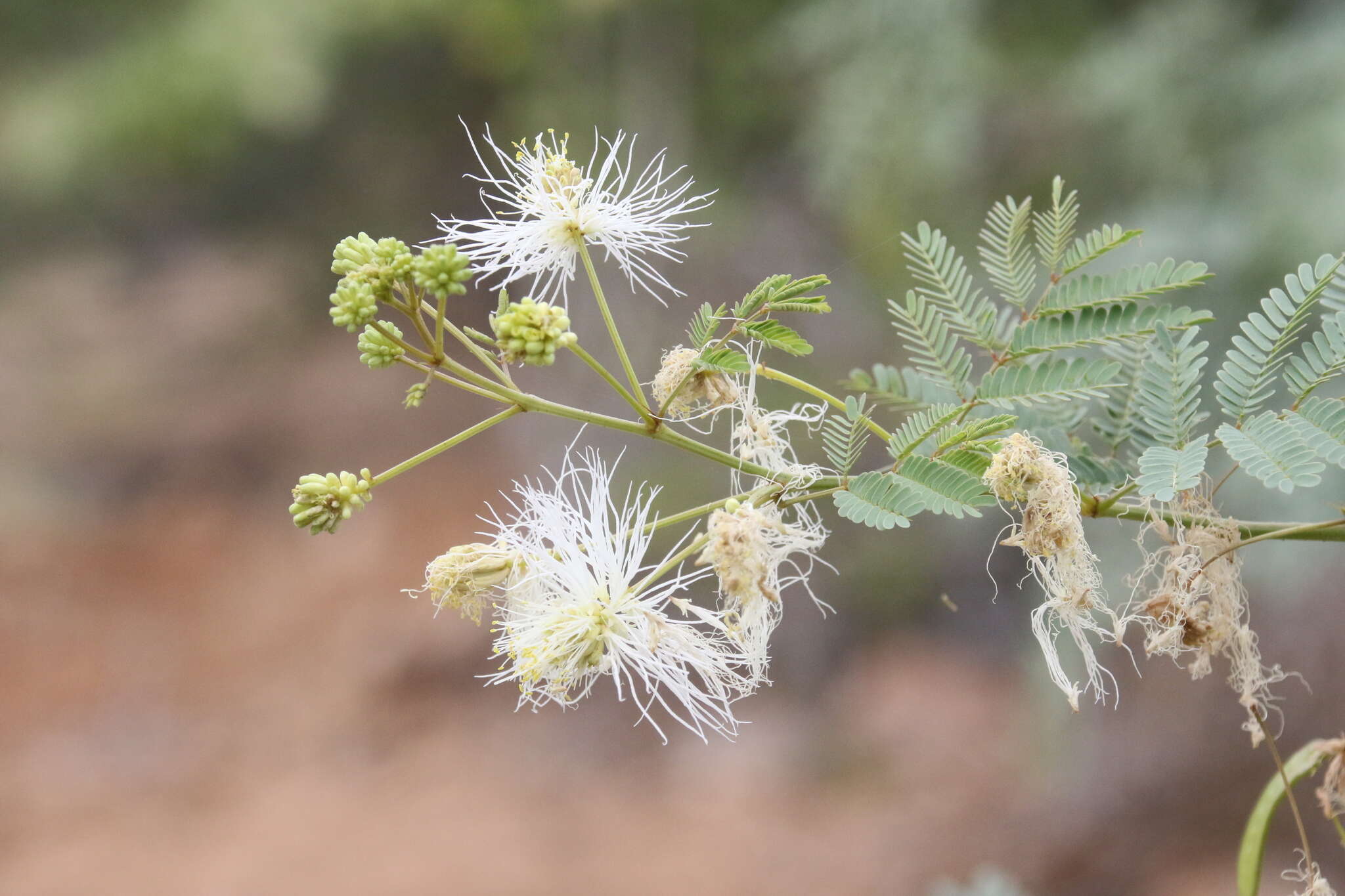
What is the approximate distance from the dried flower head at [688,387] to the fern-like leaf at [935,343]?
0.19 meters

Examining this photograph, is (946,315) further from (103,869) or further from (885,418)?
(103,869)

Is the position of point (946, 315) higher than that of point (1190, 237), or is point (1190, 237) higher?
point (1190, 237)

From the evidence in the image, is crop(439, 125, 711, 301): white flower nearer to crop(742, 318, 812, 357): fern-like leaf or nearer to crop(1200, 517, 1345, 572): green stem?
crop(742, 318, 812, 357): fern-like leaf

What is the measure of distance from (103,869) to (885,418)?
4263 mm

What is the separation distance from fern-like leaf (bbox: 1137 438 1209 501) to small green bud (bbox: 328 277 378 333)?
Result: 2.10 feet

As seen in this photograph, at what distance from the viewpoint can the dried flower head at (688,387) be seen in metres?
0.96

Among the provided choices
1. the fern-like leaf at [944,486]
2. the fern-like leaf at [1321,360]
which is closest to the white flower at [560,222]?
the fern-like leaf at [944,486]

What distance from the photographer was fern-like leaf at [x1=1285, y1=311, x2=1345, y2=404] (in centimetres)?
84

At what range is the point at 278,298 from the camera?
7.54 metres

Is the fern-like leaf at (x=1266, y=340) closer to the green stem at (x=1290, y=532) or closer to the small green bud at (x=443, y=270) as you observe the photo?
the green stem at (x=1290, y=532)

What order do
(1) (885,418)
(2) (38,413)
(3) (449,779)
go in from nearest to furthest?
1. (1) (885,418)
2. (3) (449,779)
3. (2) (38,413)

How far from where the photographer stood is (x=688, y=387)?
0.97 metres

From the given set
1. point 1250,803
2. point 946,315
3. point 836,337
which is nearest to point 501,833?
point 836,337

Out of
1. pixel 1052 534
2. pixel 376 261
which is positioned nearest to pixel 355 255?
pixel 376 261
